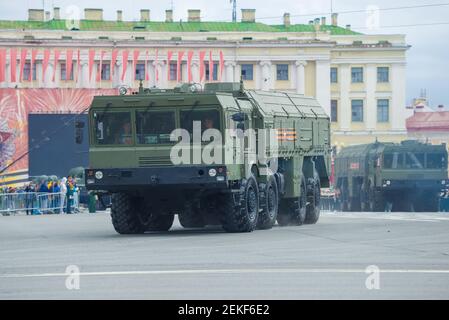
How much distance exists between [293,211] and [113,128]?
21.1ft

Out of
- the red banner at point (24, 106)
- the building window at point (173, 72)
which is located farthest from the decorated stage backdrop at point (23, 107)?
the building window at point (173, 72)

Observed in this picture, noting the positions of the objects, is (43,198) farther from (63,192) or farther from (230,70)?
(230,70)

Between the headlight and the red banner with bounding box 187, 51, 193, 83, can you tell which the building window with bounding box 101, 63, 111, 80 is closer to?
the red banner with bounding box 187, 51, 193, 83

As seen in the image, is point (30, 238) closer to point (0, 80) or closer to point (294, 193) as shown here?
point (294, 193)

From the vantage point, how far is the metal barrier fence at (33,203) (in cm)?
5028

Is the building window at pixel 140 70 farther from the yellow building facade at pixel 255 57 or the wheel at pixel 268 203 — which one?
the wheel at pixel 268 203

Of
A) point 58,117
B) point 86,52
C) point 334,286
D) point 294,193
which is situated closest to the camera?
point 334,286

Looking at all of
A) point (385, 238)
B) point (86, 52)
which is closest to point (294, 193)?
point (385, 238)

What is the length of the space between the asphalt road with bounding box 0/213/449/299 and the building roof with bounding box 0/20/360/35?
90.7 metres

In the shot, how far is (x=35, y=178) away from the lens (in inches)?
2441

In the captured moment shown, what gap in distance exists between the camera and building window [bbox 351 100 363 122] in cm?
13138

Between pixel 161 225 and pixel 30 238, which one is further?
pixel 161 225

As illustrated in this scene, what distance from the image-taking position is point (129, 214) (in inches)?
1169

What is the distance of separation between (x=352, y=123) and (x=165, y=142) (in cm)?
10304
